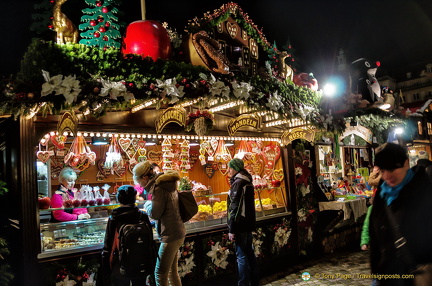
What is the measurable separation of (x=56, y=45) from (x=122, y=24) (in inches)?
53.4

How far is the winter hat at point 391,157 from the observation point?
3021 millimetres

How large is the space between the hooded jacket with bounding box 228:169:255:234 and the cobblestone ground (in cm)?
178

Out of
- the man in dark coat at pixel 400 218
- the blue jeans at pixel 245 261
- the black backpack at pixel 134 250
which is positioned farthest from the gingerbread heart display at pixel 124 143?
the man in dark coat at pixel 400 218

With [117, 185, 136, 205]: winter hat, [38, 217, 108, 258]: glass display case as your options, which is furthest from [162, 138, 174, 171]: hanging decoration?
[117, 185, 136, 205]: winter hat

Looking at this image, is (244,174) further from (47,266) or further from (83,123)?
(47,266)

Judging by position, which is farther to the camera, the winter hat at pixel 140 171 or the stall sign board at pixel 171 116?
the stall sign board at pixel 171 116

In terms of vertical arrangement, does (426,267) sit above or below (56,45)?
below

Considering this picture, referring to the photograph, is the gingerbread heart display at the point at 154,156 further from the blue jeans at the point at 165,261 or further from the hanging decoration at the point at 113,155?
the blue jeans at the point at 165,261

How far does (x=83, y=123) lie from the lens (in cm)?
541

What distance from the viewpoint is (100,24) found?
5457mm

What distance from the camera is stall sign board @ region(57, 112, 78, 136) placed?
4730mm

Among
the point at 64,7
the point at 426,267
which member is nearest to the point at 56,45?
the point at 64,7

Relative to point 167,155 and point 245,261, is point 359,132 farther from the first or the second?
point 245,261

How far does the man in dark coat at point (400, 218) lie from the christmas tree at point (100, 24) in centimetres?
429
